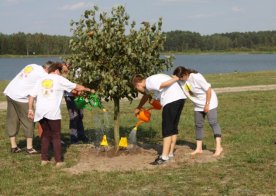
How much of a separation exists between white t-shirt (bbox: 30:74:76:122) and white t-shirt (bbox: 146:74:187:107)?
1225mm

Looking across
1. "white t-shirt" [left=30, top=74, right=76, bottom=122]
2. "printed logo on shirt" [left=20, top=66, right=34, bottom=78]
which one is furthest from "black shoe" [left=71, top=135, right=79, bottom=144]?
"white t-shirt" [left=30, top=74, right=76, bottom=122]

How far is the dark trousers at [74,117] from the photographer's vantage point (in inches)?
372

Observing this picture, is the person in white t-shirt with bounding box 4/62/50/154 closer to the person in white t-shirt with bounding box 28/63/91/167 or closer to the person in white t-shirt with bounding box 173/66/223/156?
the person in white t-shirt with bounding box 28/63/91/167

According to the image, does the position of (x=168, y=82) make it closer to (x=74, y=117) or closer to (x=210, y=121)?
(x=210, y=121)

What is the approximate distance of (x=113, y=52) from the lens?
7602 mm

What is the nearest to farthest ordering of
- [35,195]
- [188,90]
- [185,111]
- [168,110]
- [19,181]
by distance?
[35,195] < [19,181] < [168,110] < [188,90] < [185,111]

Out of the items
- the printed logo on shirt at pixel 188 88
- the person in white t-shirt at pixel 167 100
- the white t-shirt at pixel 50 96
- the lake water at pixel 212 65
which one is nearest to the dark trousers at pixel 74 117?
the white t-shirt at pixel 50 96

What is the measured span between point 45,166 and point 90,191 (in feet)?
5.60

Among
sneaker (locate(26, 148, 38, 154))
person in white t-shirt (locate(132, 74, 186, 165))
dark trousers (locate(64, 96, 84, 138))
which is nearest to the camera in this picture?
person in white t-shirt (locate(132, 74, 186, 165))

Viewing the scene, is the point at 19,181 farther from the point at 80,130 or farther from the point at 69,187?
the point at 80,130

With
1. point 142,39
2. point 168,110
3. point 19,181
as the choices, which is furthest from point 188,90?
point 19,181

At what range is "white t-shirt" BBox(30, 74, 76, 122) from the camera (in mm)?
7332

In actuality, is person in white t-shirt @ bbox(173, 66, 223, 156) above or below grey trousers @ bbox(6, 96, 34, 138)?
above

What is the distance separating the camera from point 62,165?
7.49 m
